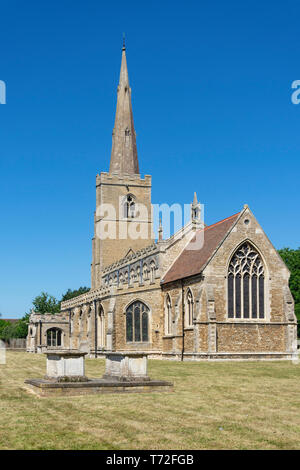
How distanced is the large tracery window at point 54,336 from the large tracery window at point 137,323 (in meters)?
22.5

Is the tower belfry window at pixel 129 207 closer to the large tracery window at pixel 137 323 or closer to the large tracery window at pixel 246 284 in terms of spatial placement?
the large tracery window at pixel 137 323

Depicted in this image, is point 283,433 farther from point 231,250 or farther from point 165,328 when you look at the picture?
point 165,328

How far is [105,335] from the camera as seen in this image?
47.8m

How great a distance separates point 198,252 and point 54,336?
2973cm

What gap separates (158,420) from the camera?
36.4 feet

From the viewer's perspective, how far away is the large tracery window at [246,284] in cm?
3672

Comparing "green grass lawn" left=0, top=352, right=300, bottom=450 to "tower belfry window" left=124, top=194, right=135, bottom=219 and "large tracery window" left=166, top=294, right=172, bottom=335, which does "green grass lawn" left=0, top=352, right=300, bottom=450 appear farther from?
Result: "tower belfry window" left=124, top=194, right=135, bottom=219

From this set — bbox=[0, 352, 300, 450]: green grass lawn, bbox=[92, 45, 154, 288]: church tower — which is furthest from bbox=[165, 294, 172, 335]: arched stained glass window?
bbox=[92, 45, 154, 288]: church tower

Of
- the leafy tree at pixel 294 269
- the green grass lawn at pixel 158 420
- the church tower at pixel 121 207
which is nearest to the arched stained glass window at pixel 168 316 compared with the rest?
the leafy tree at pixel 294 269

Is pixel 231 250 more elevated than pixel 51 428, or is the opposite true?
pixel 231 250

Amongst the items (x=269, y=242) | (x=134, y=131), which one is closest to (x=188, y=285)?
(x=269, y=242)

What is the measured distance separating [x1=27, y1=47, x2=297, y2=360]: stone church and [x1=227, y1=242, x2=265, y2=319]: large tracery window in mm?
63

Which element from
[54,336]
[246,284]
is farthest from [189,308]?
[54,336]
